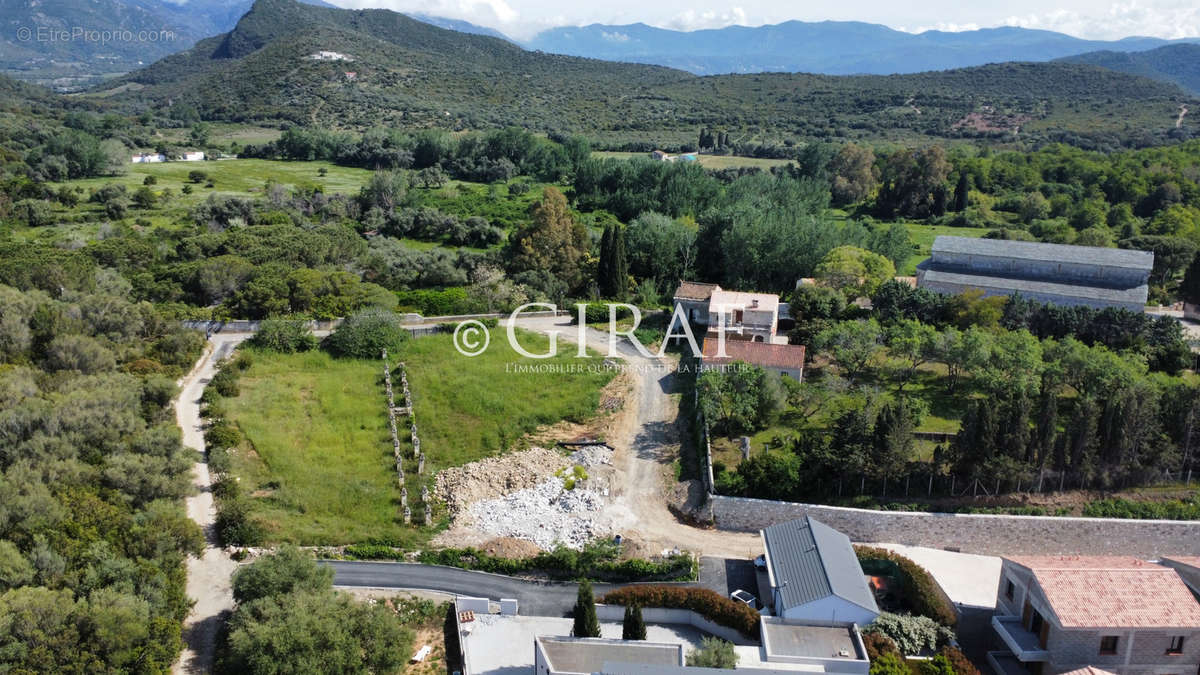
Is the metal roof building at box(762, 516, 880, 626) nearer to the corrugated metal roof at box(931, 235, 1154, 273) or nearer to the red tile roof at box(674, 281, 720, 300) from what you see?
the red tile roof at box(674, 281, 720, 300)

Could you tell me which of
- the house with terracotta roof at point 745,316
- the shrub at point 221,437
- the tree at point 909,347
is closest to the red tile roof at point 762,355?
the house with terracotta roof at point 745,316

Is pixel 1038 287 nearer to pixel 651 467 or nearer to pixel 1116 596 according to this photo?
pixel 651 467


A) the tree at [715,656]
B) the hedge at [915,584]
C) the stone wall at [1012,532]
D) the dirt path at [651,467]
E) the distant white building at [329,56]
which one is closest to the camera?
the tree at [715,656]

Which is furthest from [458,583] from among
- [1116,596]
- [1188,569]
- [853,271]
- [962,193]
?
[962,193]

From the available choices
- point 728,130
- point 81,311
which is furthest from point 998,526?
point 728,130

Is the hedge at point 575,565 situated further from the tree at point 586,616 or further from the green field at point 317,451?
the tree at point 586,616
